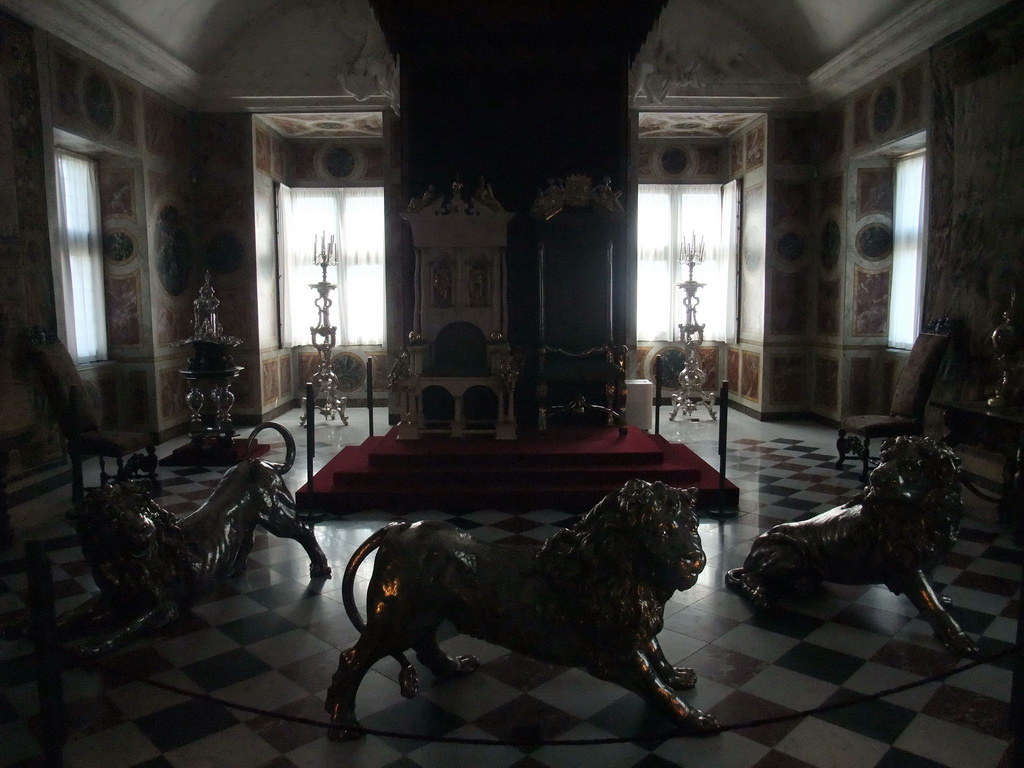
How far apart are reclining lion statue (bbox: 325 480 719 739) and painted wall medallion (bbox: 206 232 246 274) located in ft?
26.5

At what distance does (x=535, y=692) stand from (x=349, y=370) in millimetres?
9198

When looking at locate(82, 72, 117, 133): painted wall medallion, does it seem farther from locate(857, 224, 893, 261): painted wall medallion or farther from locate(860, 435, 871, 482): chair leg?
locate(857, 224, 893, 261): painted wall medallion

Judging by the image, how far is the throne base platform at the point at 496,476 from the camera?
5617 millimetres

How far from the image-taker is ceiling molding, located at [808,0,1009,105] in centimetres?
676

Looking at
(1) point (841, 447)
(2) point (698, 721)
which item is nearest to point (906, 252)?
(1) point (841, 447)

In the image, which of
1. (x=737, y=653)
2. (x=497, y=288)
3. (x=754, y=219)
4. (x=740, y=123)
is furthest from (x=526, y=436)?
(x=740, y=123)

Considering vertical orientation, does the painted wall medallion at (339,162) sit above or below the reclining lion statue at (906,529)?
above

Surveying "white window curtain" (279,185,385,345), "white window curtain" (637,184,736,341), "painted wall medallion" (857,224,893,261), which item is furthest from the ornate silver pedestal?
"painted wall medallion" (857,224,893,261)

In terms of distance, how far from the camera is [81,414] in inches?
248

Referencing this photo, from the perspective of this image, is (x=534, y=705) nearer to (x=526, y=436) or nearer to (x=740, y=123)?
(x=526, y=436)

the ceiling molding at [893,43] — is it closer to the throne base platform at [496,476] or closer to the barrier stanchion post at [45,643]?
the throne base platform at [496,476]

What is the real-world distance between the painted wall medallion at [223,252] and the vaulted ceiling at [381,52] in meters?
1.67

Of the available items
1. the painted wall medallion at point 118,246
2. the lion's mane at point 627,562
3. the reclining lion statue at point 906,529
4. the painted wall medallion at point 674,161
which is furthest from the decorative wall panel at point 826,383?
the painted wall medallion at point 118,246

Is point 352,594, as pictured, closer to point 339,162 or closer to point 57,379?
point 57,379
